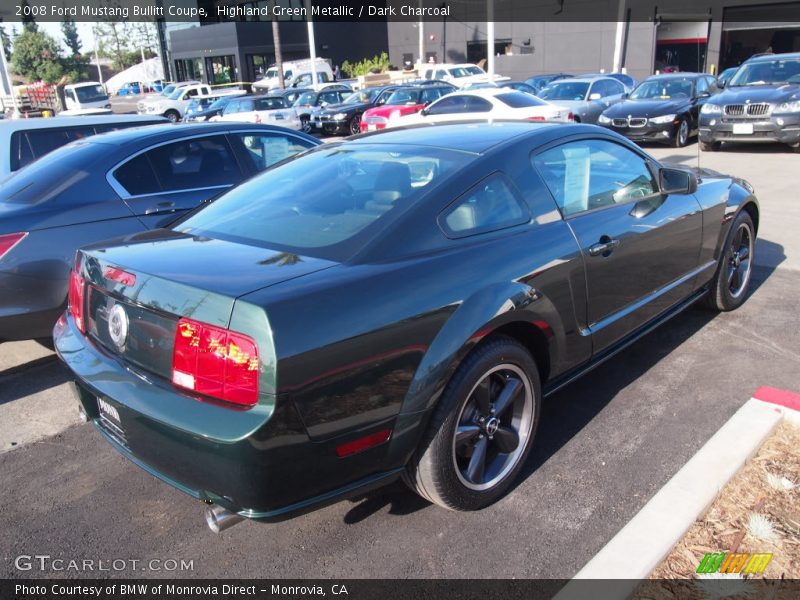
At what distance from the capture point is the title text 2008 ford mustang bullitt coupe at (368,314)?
220 centimetres

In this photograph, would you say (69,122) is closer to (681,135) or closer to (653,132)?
(653,132)

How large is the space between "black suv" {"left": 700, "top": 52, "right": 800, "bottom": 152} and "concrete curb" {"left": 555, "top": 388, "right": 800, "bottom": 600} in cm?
1085

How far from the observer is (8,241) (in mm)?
3988

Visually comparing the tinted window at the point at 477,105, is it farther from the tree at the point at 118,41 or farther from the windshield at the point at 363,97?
the tree at the point at 118,41

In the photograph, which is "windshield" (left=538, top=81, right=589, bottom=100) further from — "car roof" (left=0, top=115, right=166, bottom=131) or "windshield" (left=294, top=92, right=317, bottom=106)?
"car roof" (left=0, top=115, right=166, bottom=131)

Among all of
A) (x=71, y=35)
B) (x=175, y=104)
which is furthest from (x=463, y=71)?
(x=71, y=35)

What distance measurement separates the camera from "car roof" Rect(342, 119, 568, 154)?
10.7ft

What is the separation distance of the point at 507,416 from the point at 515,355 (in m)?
0.34

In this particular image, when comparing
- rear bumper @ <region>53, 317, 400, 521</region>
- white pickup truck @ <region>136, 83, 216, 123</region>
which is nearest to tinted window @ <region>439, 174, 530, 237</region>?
rear bumper @ <region>53, 317, 400, 521</region>

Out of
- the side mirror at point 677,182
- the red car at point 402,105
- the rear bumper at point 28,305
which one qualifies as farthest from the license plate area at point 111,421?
the red car at point 402,105

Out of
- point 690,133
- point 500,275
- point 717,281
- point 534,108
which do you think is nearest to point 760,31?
point 690,133

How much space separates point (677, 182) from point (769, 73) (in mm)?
11865

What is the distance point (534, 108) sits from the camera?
13.6 m

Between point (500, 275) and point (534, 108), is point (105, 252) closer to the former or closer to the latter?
point (500, 275)
